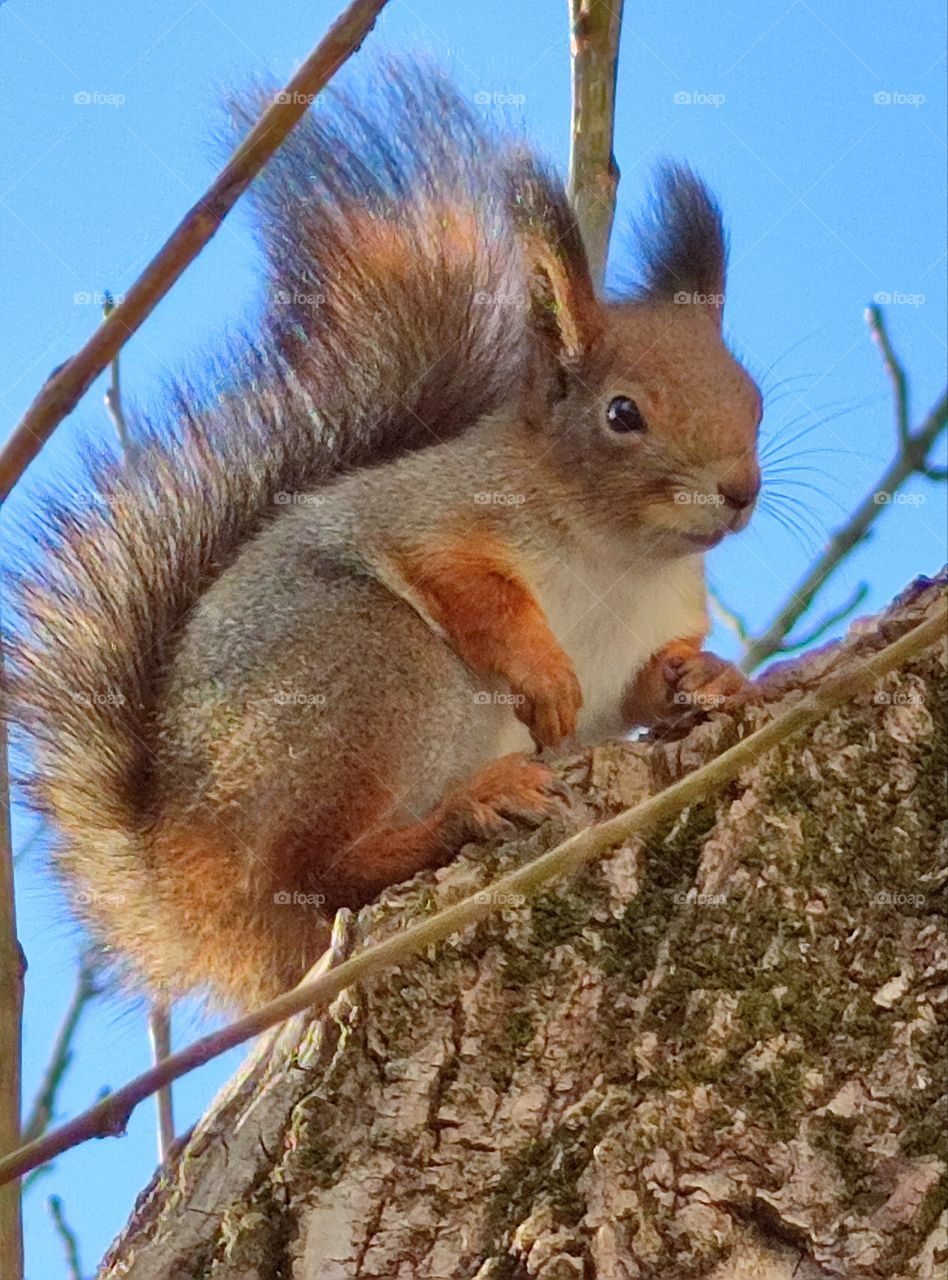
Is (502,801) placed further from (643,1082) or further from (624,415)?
(624,415)

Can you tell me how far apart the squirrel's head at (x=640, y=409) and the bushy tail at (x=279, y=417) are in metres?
0.12

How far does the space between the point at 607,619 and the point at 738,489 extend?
1.24ft

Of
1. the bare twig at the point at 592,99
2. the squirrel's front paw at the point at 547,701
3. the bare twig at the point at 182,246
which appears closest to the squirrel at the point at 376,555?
the squirrel's front paw at the point at 547,701

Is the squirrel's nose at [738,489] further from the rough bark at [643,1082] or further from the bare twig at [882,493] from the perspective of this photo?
the rough bark at [643,1082]

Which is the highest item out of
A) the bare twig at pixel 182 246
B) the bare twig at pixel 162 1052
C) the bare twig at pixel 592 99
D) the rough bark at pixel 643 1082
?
the bare twig at pixel 592 99

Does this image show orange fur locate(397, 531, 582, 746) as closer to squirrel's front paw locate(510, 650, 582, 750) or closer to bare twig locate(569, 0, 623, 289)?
squirrel's front paw locate(510, 650, 582, 750)

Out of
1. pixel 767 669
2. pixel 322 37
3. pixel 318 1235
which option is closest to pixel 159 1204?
pixel 318 1235

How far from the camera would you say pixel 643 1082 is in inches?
74.5

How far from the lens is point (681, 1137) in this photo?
1.83m

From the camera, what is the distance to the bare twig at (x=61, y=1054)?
277 cm

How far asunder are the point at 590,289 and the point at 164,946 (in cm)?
150

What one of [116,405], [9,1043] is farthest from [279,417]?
[9,1043]

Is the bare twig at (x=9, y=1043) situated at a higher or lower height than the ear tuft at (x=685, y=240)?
lower

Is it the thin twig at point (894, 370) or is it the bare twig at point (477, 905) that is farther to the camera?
the thin twig at point (894, 370)
